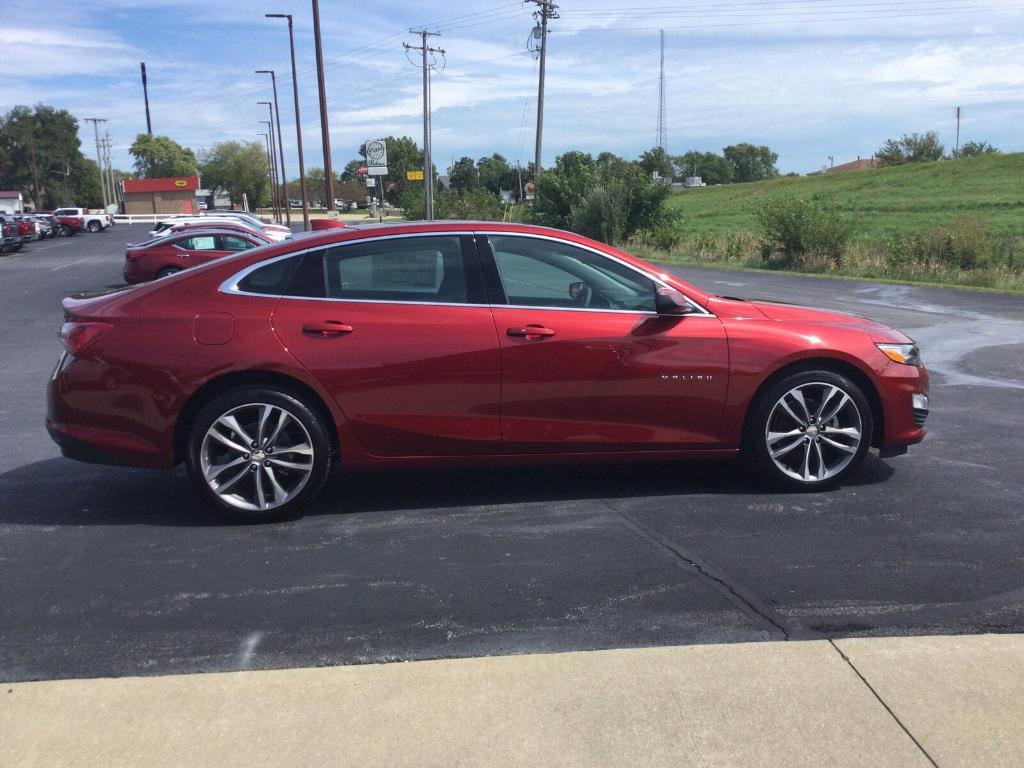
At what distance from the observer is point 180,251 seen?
21812 mm

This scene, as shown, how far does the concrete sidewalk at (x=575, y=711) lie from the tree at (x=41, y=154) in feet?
392

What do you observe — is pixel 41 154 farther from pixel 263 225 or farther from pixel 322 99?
pixel 263 225

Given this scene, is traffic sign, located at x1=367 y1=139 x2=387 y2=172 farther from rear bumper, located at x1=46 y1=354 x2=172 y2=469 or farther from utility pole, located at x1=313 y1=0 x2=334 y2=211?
rear bumper, located at x1=46 y1=354 x2=172 y2=469

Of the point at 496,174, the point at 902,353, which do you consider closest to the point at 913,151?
the point at 496,174

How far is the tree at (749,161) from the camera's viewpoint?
6683 inches

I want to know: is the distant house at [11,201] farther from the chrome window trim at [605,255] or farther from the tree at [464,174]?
the chrome window trim at [605,255]

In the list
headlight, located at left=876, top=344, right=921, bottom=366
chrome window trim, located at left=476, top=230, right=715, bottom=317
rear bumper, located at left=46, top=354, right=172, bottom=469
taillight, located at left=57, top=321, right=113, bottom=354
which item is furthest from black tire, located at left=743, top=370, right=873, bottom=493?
taillight, located at left=57, top=321, right=113, bottom=354

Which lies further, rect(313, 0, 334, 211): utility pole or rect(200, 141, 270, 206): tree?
rect(200, 141, 270, 206): tree

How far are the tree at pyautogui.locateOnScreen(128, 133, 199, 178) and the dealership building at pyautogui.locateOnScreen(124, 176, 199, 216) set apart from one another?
28579 millimetres

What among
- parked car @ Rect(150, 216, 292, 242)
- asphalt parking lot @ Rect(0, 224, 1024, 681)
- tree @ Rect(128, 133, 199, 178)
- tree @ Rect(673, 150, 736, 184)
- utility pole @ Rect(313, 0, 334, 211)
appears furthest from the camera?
tree @ Rect(673, 150, 736, 184)

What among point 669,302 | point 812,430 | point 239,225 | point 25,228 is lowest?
point 25,228

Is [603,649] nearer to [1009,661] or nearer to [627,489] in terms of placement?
[1009,661]

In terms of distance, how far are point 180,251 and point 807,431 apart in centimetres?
1873

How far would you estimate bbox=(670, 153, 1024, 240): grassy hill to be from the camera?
2023 inches
